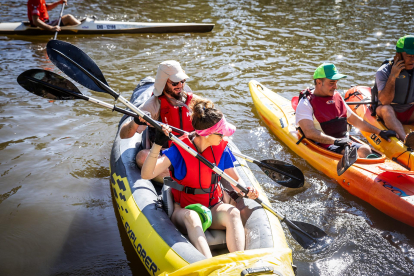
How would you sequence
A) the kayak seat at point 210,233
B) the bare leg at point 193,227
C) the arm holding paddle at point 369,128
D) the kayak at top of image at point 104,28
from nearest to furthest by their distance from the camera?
the bare leg at point 193,227
the kayak seat at point 210,233
the arm holding paddle at point 369,128
the kayak at top of image at point 104,28

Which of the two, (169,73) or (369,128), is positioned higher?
(169,73)

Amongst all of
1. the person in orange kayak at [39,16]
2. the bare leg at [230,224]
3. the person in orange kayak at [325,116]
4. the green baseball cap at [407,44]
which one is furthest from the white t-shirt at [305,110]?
the person in orange kayak at [39,16]

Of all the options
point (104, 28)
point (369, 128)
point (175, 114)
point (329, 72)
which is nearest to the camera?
point (175, 114)

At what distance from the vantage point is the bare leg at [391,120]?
4679 mm

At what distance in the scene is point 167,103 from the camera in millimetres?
3543

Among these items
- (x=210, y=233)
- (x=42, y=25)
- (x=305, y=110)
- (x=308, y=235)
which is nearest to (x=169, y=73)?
(x=210, y=233)

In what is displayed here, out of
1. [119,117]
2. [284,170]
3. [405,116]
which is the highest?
[405,116]

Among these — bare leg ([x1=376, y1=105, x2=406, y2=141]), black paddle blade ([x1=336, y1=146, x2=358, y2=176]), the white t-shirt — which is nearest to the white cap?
the white t-shirt

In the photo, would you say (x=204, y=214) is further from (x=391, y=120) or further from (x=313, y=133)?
(x=391, y=120)

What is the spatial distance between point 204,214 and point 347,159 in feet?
6.19

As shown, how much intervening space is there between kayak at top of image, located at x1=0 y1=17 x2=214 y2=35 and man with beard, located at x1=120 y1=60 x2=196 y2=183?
6796 millimetres

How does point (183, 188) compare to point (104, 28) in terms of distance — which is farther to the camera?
point (104, 28)

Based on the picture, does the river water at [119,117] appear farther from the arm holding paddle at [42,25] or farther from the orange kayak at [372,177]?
the arm holding paddle at [42,25]

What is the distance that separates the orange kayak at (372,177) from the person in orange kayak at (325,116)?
0.39 ft
